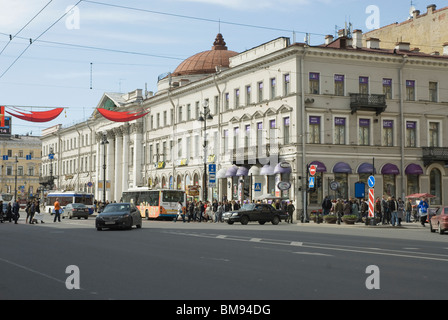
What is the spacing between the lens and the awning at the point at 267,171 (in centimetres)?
5053

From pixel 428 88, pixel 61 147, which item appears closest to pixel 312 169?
pixel 428 88

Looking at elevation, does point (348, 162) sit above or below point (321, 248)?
above

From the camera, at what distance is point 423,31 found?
62219 millimetres

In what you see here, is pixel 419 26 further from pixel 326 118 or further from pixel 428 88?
pixel 326 118

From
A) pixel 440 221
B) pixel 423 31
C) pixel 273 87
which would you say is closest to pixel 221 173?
pixel 273 87

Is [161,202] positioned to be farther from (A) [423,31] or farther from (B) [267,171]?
(A) [423,31]

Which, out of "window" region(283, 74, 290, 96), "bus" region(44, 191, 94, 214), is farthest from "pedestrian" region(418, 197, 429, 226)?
"bus" region(44, 191, 94, 214)

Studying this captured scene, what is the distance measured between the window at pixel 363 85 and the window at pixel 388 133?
9.72 ft

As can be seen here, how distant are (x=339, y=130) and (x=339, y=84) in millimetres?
3732

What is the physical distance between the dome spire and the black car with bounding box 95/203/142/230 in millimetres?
45996

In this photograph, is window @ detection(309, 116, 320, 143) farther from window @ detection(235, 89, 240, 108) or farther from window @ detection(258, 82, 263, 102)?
window @ detection(235, 89, 240, 108)

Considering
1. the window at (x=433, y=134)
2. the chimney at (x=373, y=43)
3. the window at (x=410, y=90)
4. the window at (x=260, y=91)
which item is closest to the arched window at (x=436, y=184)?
the window at (x=433, y=134)

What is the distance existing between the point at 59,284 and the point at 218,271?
10.6ft

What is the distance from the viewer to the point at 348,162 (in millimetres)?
50125
